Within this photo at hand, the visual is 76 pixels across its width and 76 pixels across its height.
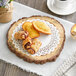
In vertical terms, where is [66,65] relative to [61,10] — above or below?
below

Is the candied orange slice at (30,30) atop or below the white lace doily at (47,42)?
atop

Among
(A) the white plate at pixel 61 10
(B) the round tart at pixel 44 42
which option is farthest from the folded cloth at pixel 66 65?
(A) the white plate at pixel 61 10

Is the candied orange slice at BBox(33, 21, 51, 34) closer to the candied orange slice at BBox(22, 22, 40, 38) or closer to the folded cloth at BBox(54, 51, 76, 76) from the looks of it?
the candied orange slice at BBox(22, 22, 40, 38)

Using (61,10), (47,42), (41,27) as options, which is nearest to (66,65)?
(47,42)

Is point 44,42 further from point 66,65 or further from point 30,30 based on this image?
point 66,65

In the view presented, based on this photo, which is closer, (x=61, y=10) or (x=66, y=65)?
(x=66, y=65)

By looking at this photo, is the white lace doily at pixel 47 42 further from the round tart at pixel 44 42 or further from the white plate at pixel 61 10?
the white plate at pixel 61 10
